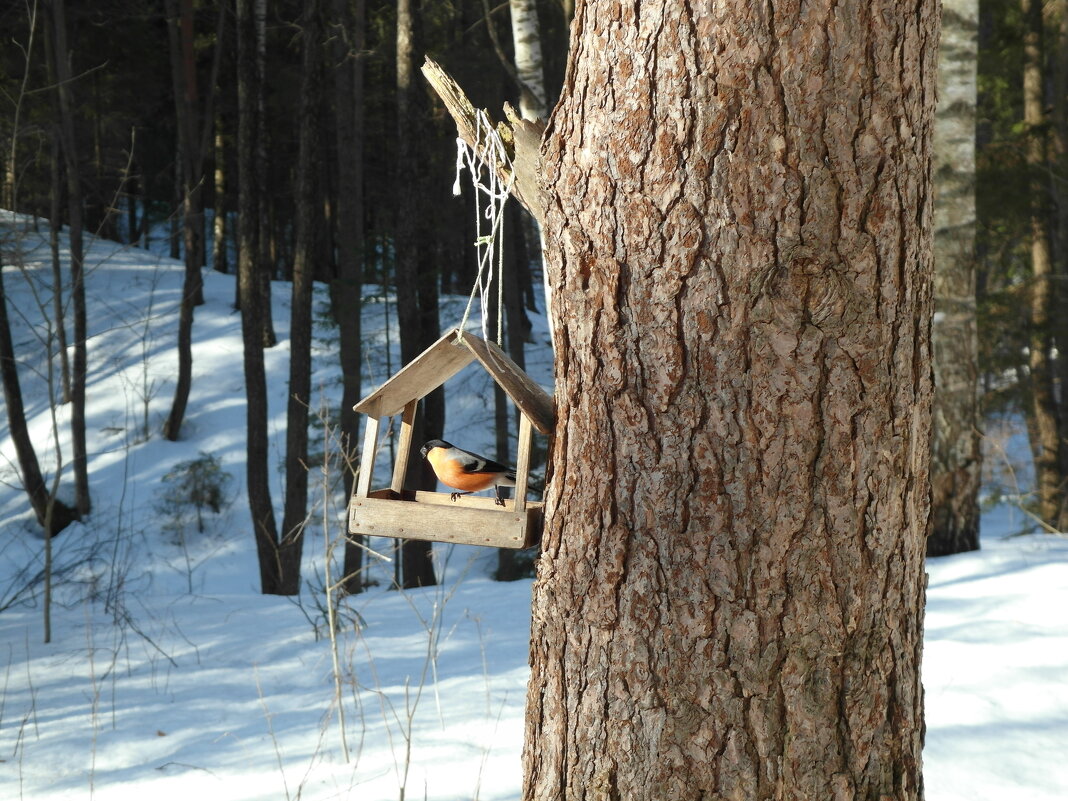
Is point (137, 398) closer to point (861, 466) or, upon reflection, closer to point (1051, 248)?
point (1051, 248)

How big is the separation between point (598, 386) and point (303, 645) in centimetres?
519

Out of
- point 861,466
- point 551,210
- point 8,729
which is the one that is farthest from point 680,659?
point 8,729

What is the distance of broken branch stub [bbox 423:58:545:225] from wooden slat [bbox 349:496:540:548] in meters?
0.72

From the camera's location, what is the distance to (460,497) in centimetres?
259

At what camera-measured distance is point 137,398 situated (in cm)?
1694

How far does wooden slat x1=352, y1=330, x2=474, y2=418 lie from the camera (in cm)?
224

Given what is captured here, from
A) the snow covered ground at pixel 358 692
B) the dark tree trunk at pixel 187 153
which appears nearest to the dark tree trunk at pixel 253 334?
the snow covered ground at pixel 358 692

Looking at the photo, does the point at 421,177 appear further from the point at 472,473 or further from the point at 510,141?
the point at 472,473

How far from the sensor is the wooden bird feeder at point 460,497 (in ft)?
6.98

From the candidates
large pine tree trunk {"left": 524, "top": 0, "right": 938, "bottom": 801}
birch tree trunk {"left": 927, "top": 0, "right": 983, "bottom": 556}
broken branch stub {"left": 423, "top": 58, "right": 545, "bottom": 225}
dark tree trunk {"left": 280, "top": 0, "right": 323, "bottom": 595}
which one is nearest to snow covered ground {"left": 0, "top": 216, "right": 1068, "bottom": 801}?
birch tree trunk {"left": 927, "top": 0, "right": 983, "bottom": 556}

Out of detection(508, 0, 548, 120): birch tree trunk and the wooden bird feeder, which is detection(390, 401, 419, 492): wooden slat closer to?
the wooden bird feeder

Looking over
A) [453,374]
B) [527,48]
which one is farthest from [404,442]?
[527,48]

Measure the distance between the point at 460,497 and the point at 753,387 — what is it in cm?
104

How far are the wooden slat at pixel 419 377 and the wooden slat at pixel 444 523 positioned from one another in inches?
9.7
